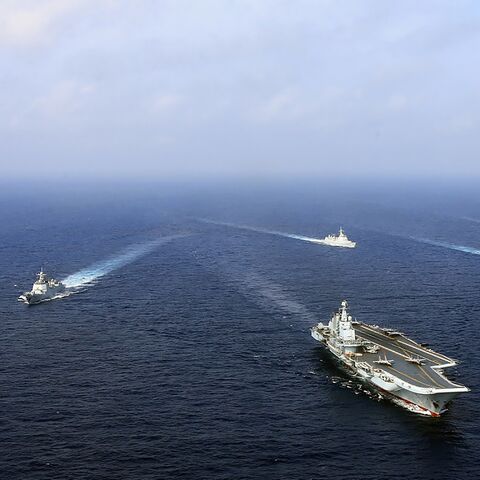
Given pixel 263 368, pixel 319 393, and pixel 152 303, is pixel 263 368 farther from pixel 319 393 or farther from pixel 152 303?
pixel 152 303

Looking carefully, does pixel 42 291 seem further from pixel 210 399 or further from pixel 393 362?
pixel 393 362

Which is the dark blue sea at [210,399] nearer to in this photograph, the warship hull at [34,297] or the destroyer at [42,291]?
the warship hull at [34,297]

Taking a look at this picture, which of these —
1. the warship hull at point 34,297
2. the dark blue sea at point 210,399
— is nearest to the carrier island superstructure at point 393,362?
the dark blue sea at point 210,399

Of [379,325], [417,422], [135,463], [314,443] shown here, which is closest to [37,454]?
[135,463]

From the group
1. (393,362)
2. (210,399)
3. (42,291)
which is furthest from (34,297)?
(393,362)

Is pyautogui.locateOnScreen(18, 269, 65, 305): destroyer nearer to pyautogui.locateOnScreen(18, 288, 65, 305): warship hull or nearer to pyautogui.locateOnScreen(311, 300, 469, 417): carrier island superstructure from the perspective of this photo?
pyautogui.locateOnScreen(18, 288, 65, 305): warship hull
